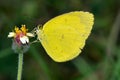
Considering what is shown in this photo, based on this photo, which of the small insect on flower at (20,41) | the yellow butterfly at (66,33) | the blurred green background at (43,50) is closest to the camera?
the small insect on flower at (20,41)

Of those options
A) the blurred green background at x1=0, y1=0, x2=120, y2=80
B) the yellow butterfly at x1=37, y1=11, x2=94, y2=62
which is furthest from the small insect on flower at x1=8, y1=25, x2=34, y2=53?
the blurred green background at x1=0, y1=0, x2=120, y2=80

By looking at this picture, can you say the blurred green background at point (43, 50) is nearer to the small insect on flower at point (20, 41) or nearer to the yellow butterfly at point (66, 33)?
the yellow butterfly at point (66, 33)

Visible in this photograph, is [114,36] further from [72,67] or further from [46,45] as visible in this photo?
[46,45]

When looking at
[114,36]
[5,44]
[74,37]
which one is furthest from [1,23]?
[74,37]

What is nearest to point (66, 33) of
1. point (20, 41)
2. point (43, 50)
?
point (20, 41)

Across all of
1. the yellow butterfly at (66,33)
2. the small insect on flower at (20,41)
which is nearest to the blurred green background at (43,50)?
the yellow butterfly at (66,33)

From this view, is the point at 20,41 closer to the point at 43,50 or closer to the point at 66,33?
the point at 66,33
